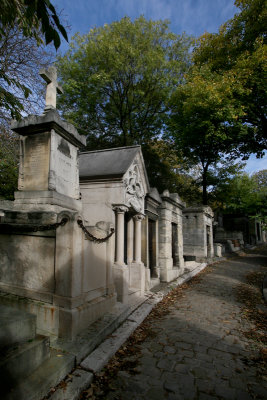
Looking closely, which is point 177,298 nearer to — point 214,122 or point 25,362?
point 25,362

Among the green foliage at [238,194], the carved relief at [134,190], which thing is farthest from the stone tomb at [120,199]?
the green foliage at [238,194]

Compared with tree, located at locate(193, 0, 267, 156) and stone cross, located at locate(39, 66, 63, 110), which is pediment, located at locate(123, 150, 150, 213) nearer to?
stone cross, located at locate(39, 66, 63, 110)

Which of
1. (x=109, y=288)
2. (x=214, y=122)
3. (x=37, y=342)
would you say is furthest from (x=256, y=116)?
(x=37, y=342)

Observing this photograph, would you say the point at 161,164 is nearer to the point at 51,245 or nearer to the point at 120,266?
the point at 120,266

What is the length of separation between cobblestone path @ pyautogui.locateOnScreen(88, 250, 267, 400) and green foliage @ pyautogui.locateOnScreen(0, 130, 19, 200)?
6.84 m

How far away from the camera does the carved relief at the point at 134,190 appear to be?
6.43m

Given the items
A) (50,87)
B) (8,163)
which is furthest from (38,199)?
(8,163)

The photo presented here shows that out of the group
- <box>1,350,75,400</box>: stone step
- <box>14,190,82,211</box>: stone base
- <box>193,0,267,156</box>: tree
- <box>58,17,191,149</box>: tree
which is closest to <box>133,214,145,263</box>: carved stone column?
<box>14,190,82,211</box>: stone base

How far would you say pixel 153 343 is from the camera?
4043 millimetres

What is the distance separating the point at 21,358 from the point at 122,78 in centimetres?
1587

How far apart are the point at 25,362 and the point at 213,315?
4.20 m

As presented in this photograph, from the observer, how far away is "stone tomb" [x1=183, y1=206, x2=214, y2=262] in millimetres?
14775

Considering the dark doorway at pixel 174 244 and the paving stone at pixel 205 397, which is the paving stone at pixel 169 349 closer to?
the paving stone at pixel 205 397

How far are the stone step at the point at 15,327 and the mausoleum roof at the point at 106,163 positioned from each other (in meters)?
4.02
